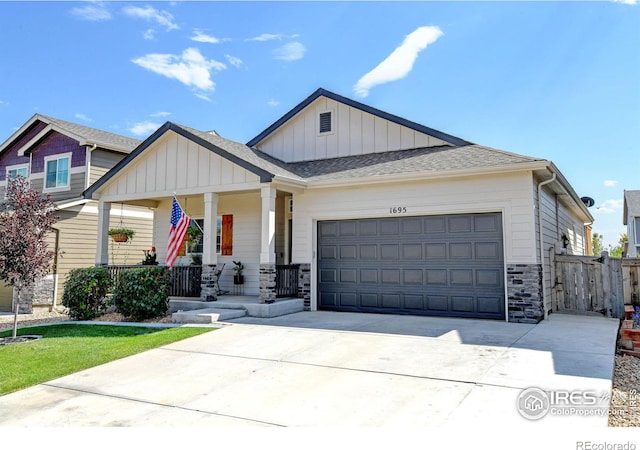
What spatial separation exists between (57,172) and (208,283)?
33.7ft

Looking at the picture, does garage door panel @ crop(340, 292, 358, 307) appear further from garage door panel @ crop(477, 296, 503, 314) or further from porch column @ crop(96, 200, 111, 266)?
porch column @ crop(96, 200, 111, 266)

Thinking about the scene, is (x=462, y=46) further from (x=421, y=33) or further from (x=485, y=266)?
(x=485, y=266)

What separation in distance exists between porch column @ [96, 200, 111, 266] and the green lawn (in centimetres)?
277

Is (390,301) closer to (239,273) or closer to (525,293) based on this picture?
(525,293)

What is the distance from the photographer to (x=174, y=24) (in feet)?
35.6

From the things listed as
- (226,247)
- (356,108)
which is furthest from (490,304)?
(226,247)

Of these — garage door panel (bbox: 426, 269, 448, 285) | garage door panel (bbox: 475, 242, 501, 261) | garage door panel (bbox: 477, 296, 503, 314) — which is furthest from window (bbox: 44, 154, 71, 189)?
garage door panel (bbox: 477, 296, 503, 314)

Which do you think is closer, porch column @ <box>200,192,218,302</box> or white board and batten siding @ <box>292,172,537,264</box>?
white board and batten siding @ <box>292,172,537,264</box>

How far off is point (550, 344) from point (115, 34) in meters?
12.9

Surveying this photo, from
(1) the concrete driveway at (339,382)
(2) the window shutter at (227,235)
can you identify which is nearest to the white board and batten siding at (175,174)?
(2) the window shutter at (227,235)

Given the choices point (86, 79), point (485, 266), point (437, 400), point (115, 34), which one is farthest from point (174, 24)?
point (437, 400)

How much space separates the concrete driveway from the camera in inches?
153

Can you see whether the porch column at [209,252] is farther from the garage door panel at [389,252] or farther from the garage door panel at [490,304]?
the garage door panel at [490,304]

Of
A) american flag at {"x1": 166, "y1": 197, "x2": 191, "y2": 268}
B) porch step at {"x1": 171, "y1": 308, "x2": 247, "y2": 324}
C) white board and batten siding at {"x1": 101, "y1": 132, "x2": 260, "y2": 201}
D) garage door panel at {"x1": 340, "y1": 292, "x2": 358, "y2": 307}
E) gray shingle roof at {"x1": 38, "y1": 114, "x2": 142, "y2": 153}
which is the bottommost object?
porch step at {"x1": 171, "y1": 308, "x2": 247, "y2": 324}
